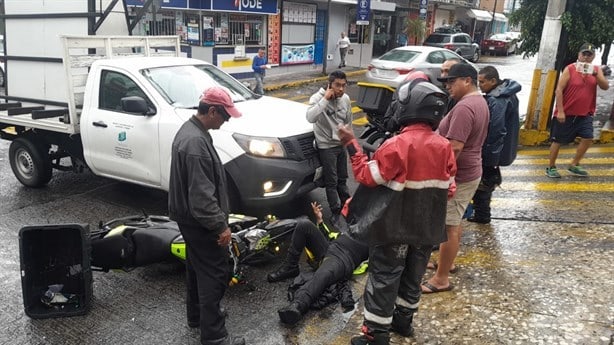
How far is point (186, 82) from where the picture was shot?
5.89 m

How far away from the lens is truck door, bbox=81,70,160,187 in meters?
5.50

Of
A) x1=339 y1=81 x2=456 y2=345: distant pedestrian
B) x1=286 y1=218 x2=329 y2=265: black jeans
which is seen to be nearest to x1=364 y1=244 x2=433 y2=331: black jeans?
x1=339 y1=81 x2=456 y2=345: distant pedestrian

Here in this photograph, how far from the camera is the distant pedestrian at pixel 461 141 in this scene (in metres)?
3.69

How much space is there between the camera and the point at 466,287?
13.4 feet

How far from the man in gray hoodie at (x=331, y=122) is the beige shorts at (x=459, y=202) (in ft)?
5.57

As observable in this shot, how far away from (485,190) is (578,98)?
8.66 ft

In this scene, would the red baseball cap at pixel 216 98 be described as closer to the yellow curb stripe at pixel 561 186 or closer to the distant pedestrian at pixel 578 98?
the yellow curb stripe at pixel 561 186

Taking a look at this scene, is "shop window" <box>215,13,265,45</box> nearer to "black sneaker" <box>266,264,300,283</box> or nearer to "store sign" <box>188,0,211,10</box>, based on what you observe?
"store sign" <box>188,0,211,10</box>

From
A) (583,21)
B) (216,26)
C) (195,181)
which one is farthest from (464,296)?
(216,26)

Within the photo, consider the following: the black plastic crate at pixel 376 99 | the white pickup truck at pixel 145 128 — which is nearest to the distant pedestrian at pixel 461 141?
the white pickup truck at pixel 145 128

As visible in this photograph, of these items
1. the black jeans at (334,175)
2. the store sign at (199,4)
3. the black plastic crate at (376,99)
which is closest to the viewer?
the black jeans at (334,175)

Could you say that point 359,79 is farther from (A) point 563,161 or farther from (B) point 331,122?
(B) point 331,122

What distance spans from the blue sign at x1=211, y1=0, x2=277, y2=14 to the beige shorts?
1311 centimetres

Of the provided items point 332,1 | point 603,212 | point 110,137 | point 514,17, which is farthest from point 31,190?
point 332,1
